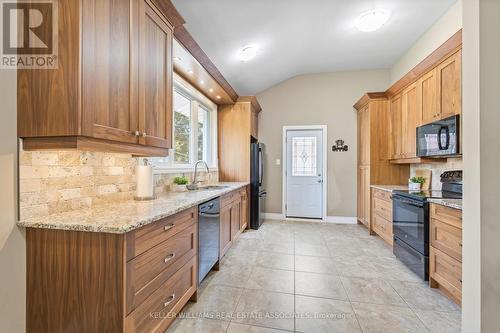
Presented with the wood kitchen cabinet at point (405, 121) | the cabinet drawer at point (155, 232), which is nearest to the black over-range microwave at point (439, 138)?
the wood kitchen cabinet at point (405, 121)

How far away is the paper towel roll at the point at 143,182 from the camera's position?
1.97m

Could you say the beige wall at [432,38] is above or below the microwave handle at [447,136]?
above

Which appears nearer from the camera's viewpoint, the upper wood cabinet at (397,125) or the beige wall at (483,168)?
the beige wall at (483,168)

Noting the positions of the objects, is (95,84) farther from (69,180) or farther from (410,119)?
(410,119)

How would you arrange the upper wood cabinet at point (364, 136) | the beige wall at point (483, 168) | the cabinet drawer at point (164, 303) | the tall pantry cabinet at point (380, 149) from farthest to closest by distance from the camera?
the upper wood cabinet at point (364, 136), the tall pantry cabinet at point (380, 149), the cabinet drawer at point (164, 303), the beige wall at point (483, 168)

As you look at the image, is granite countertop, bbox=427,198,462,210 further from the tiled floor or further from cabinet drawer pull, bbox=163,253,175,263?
cabinet drawer pull, bbox=163,253,175,263

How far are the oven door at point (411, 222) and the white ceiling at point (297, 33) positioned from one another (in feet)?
8.34

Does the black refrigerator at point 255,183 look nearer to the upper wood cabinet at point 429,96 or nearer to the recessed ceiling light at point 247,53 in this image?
the recessed ceiling light at point 247,53

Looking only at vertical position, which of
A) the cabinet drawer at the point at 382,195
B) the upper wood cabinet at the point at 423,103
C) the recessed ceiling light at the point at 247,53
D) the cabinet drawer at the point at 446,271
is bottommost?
the cabinet drawer at the point at 446,271

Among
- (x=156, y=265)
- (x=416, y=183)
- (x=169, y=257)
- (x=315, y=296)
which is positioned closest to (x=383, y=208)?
(x=416, y=183)

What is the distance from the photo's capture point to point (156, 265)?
1412 millimetres

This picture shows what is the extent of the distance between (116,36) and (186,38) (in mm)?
1046

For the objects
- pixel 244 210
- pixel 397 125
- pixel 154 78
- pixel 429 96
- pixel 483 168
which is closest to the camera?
pixel 483 168

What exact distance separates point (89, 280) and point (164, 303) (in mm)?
545
